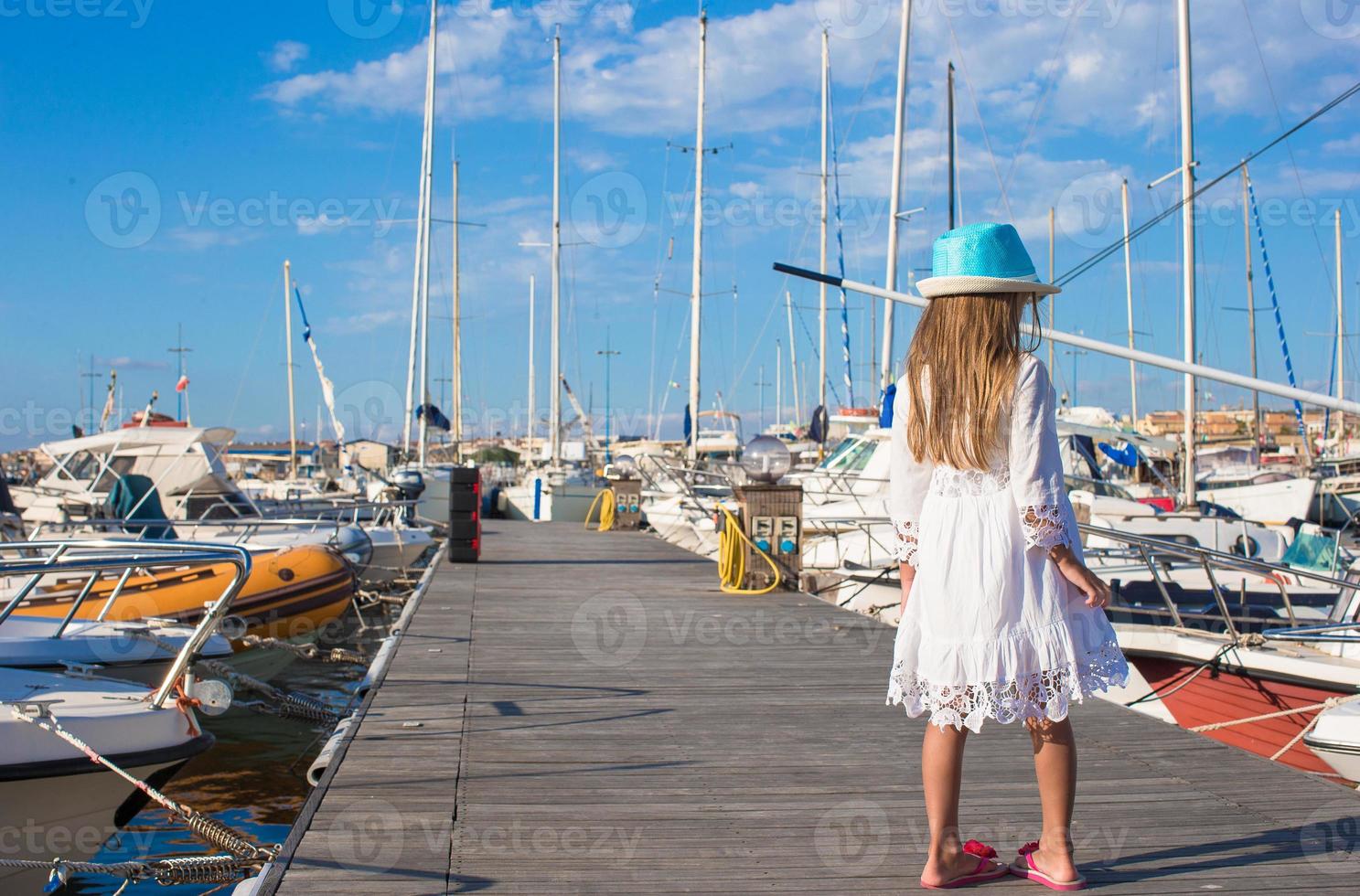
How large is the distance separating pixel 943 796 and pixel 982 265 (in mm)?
1557

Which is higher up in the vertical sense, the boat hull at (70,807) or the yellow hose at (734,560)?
the yellow hose at (734,560)

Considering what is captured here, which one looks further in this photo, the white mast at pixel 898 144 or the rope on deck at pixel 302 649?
the white mast at pixel 898 144

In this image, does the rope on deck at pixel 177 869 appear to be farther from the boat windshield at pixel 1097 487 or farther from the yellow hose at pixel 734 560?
the boat windshield at pixel 1097 487

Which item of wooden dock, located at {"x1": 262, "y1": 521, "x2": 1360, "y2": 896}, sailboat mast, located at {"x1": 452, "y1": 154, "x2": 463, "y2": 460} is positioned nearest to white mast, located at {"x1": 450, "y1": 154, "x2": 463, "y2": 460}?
sailboat mast, located at {"x1": 452, "y1": 154, "x2": 463, "y2": 460}

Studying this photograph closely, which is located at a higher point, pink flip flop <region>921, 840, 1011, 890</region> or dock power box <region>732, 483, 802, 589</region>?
dock power box <region>732, 483, 802, 589</region>

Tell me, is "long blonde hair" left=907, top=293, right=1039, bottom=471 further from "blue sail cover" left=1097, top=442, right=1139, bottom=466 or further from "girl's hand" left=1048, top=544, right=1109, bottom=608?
"blue sail cover" left=1097, top=442, right=1139, bottom=466

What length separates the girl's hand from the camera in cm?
318

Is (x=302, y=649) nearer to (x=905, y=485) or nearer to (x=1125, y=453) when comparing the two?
(x=905, y=485)

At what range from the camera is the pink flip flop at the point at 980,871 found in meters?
3.53

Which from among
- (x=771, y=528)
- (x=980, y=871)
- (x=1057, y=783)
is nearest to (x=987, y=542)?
(x=1057, y=783)

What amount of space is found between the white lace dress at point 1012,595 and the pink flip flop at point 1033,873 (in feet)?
1.95

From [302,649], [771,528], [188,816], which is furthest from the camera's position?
[771,528]

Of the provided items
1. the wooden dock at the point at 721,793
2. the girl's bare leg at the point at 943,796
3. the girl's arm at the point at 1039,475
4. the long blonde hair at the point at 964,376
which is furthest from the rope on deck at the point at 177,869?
the girl's arm at the point at 1039,475

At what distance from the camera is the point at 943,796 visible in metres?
3.38
